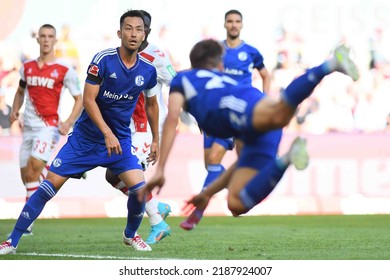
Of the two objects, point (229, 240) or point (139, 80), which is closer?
point (139, 80)

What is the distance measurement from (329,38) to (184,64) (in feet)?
9.95

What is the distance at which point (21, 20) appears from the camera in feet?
62.0

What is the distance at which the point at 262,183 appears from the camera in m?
7.71

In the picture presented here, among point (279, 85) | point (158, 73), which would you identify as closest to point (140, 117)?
point (158, 73)

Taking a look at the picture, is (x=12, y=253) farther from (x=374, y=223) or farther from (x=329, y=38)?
(x=329, y=38)

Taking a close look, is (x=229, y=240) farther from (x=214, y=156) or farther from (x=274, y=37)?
(x=274, y=37)

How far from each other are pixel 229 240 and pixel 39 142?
121 inches

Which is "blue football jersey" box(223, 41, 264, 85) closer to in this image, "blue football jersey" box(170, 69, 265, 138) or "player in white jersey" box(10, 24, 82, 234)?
"player in white jersey" box(10, 24, 82, 234)

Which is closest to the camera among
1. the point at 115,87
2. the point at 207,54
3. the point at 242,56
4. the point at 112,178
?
the point at 207,54

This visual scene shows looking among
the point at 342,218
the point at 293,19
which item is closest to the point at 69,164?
the point at 342,218

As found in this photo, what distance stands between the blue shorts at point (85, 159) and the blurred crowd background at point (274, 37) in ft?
28.7

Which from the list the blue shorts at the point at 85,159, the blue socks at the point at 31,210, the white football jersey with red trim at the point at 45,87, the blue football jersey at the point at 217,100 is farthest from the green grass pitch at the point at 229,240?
the blue football jersey at the point at 217,100

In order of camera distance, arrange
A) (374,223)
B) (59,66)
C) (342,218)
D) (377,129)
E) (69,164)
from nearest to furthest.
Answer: (69,164), (59,66), (374,223), (342,218), (377,129)

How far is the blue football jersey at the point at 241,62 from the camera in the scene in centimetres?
1246
